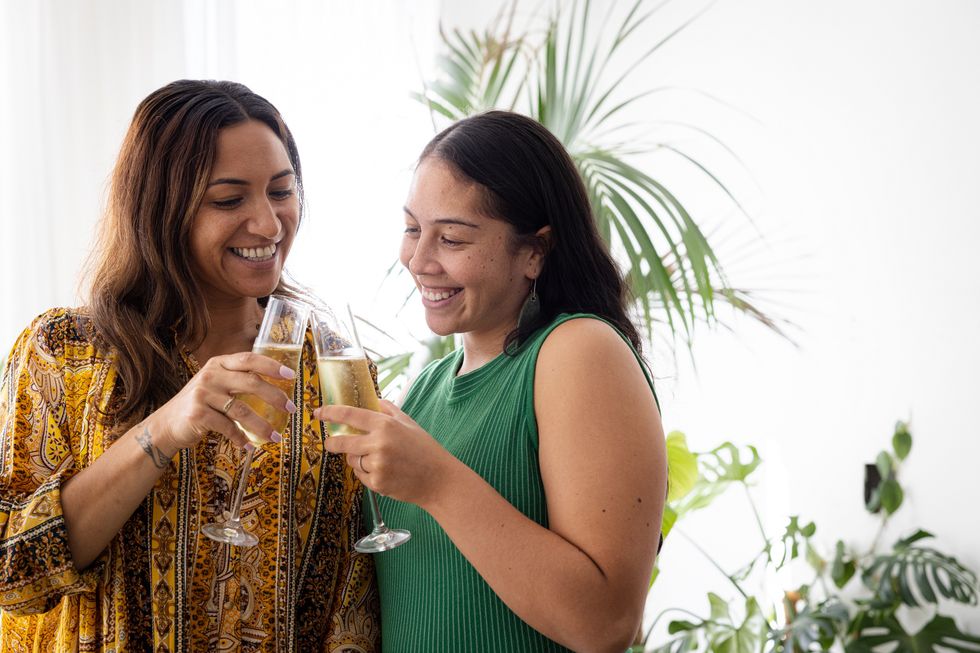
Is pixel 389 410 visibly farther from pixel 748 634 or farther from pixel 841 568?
pixel 841 568

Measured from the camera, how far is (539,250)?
1.52 m

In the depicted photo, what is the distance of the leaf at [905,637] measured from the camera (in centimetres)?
260

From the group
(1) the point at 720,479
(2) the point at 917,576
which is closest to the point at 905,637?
(2) the point at 917,576

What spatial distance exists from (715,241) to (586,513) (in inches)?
97.0

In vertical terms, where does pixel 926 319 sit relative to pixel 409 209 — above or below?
below

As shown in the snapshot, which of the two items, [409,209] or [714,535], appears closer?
[409,209]

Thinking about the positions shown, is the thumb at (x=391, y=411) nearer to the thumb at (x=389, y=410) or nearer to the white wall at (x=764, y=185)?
the thumb at (x=389, y=410)

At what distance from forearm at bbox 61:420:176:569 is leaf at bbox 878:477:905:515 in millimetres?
2226

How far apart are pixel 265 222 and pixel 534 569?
750mm

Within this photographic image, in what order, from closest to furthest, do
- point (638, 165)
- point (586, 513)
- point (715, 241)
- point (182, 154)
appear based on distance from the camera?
point (586, 513) → point (182, 154) → point (715, 241) → point (638, 165)

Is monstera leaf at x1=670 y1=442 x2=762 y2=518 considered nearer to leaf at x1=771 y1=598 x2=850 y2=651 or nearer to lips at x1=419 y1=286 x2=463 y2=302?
leaf at x1=771 y1=598 x2=850 y2=651

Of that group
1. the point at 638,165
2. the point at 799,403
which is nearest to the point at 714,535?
the point at 799,403

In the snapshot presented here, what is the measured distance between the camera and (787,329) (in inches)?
129

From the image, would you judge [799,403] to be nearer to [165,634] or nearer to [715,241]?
[715,241]
